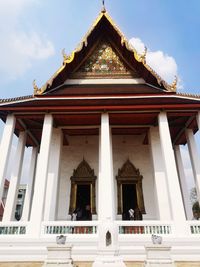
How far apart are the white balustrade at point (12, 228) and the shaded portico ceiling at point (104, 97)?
331cm

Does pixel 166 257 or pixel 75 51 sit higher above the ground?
pixel 75 51

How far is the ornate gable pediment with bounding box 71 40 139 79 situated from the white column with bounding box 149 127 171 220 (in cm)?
297

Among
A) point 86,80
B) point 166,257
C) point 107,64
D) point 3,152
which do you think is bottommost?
point 166,257

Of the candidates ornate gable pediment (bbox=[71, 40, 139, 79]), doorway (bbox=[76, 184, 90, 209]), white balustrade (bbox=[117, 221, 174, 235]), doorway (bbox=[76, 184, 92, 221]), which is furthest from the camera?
ornate gable pediment (bbox=[71, 40, 139, 79])

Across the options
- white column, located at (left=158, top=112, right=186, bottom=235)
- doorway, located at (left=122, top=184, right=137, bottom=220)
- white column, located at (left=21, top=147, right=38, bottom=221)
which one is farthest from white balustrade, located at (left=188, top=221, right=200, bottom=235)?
white column, located at (left=21, top=147, right=38, bottom=221)

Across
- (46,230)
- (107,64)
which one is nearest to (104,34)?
(107,64)

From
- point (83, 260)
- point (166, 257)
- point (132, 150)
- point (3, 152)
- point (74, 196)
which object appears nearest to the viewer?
point (166, 257)

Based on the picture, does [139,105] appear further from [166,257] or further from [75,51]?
[166,257]

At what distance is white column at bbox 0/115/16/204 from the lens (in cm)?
636

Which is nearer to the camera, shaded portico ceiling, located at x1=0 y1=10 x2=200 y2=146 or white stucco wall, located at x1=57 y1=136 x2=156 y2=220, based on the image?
shaded portico ceiling, located at x1=0 y1=10 x2=200 y2=146

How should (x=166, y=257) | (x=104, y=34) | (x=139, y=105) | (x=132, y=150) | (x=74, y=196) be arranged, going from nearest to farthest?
(x=166, y=257)
(x=139, y=105)
(x=74, y=196)
(x=132, y=150)
(x=104, y=34)

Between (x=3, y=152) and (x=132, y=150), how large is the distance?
4.92 m

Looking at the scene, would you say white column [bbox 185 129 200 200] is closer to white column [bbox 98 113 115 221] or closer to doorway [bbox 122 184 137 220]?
doorway [bbox 122 184 137 220]

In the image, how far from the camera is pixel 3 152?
6.60 meters
